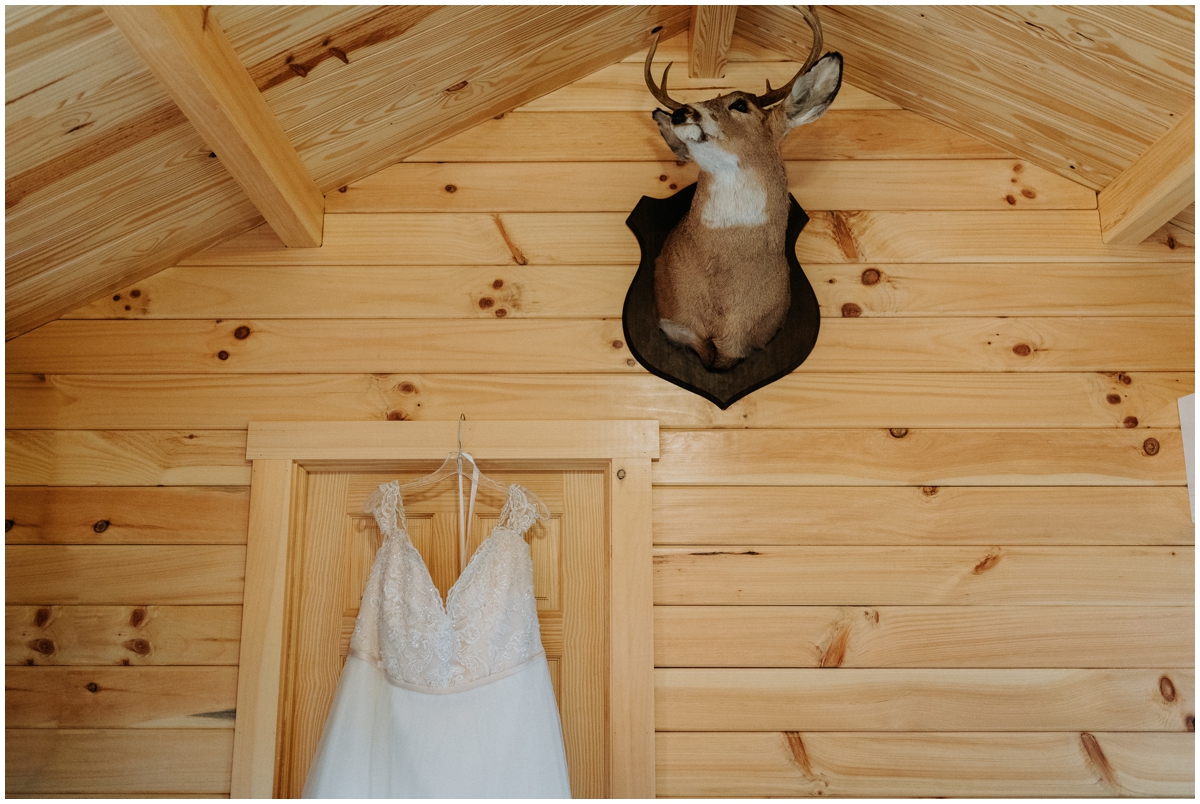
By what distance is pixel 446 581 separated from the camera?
1919 mm

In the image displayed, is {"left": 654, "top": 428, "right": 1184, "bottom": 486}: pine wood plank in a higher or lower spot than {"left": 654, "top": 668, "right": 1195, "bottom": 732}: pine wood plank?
higher

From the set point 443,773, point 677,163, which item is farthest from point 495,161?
point 443,773

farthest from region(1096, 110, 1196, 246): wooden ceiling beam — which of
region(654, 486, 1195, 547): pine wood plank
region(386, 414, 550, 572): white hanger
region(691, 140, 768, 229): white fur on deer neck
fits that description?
region(386, 414, 550, 572): white hanger

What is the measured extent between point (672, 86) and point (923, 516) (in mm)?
1132

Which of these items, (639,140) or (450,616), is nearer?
(450,616)

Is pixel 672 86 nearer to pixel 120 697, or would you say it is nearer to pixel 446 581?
pixel 446 581

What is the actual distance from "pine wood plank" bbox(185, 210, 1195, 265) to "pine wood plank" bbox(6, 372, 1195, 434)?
28 centimetres

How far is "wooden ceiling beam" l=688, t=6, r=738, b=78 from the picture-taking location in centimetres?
187

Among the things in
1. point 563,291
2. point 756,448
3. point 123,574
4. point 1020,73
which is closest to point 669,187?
point 563,291

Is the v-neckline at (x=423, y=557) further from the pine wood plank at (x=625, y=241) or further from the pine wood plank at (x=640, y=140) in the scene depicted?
the pine wood plank at (x=640, y=140)

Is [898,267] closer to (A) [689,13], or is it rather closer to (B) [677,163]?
(B) [677,163]

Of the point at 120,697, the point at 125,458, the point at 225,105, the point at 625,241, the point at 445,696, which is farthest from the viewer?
the point at 625,241

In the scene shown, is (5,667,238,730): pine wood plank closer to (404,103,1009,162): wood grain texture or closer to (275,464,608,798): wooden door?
(275,464,608,798): wooden door

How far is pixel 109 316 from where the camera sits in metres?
2.01
